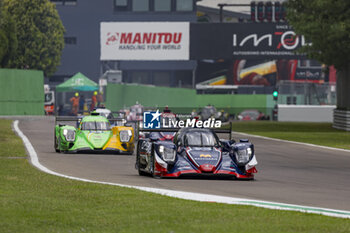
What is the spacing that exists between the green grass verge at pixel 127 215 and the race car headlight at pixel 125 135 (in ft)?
37.7

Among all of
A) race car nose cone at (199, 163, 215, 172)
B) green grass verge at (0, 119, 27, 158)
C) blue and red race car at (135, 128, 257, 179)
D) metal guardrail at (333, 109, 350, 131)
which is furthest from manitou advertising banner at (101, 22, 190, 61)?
race car nose cone at (199, 163, 215, 172)

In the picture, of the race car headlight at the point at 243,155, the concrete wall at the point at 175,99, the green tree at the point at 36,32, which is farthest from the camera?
the green tree at the point at 36,32

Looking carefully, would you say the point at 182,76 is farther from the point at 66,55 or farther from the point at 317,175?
the point at 317,175

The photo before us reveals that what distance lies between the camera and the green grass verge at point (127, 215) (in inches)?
432

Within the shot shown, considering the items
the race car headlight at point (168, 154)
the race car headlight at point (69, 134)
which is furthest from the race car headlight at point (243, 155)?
the race car headlight at point (69, 134)

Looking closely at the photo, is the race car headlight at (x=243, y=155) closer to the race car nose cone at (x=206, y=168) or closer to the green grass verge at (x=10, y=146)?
the race car nose cone at (x=206, y=168)

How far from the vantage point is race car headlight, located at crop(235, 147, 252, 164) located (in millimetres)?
19031

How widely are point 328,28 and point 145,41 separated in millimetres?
40040

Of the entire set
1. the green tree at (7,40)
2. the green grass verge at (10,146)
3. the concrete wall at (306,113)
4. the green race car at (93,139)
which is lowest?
the concrete wall at (306,113)

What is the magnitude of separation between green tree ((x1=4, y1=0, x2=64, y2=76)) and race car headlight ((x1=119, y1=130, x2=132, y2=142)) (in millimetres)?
57271

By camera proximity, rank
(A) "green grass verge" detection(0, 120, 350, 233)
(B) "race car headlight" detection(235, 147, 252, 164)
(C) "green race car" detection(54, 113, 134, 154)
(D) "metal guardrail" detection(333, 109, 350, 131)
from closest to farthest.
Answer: (A) "green grass verge" detection(0, 120, 350, 233) < (B) "race car headlight" detection(235, 147, 252, 164) < (C) "green race car" detection(54, 113, 134, 154) < (D) "metal guardrail" detection(333, 109, 350, 131)

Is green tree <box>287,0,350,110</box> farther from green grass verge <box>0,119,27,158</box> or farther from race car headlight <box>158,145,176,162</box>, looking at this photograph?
race car headlight <box>158,145,176,162</box>

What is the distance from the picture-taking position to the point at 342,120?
52.3 m

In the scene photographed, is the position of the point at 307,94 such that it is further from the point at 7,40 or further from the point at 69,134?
the point at 69,134
